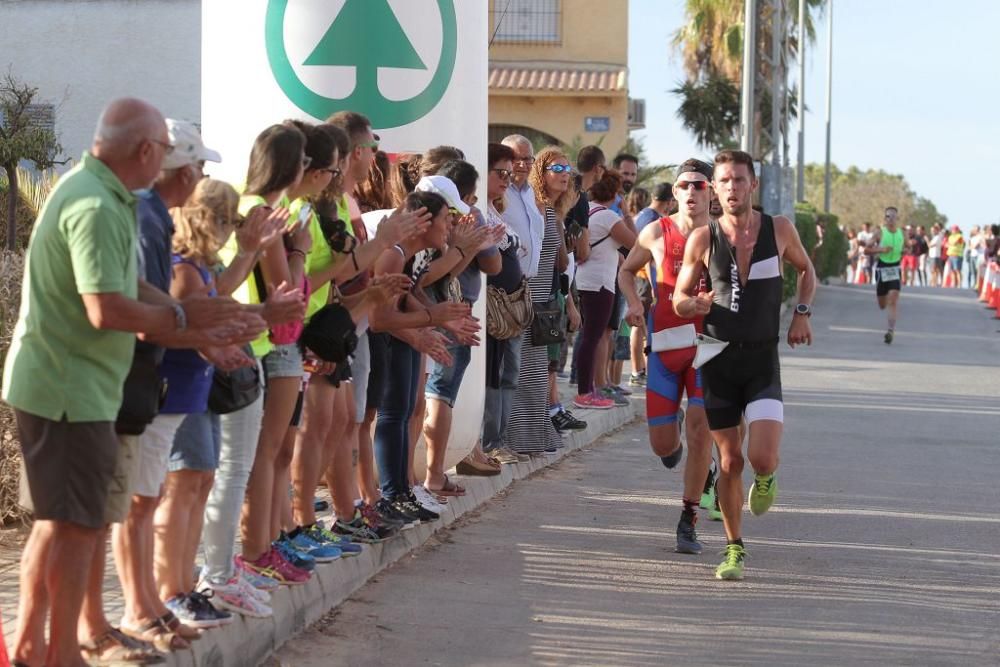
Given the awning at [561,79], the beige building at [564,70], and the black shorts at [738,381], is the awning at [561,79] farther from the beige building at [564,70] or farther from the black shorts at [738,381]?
the black shorts at [738,381]

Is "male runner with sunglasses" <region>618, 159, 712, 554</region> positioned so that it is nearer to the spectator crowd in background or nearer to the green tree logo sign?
the spectator crowd in background

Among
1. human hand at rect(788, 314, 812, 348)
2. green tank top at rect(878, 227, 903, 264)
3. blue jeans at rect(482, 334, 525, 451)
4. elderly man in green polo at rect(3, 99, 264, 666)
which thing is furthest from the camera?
green tank top at rect(878, 227, 903, 264)

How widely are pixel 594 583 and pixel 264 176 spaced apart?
271 centimetres

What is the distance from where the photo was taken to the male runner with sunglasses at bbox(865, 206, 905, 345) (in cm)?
2489

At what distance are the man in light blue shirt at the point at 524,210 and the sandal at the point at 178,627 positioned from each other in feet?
16.9

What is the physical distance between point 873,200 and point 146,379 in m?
99.1

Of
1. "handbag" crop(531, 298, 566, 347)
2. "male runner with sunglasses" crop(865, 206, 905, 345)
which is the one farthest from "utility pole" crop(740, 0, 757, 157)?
"handbag" crop(531, 298, 566, 347)

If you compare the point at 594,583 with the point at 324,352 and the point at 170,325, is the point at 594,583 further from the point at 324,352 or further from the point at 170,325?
the point at 170,325

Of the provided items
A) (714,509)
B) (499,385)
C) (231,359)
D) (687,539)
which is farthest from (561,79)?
(231,359)

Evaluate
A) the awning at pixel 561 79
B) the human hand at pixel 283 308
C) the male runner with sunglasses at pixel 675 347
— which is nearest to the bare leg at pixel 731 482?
the male runner with sunglasses at pixel 675 347

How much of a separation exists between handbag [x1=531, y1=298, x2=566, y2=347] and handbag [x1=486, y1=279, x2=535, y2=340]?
0.67m

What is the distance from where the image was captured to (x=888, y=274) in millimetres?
25172

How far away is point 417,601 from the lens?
7.25m

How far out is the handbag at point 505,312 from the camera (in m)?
10.1
